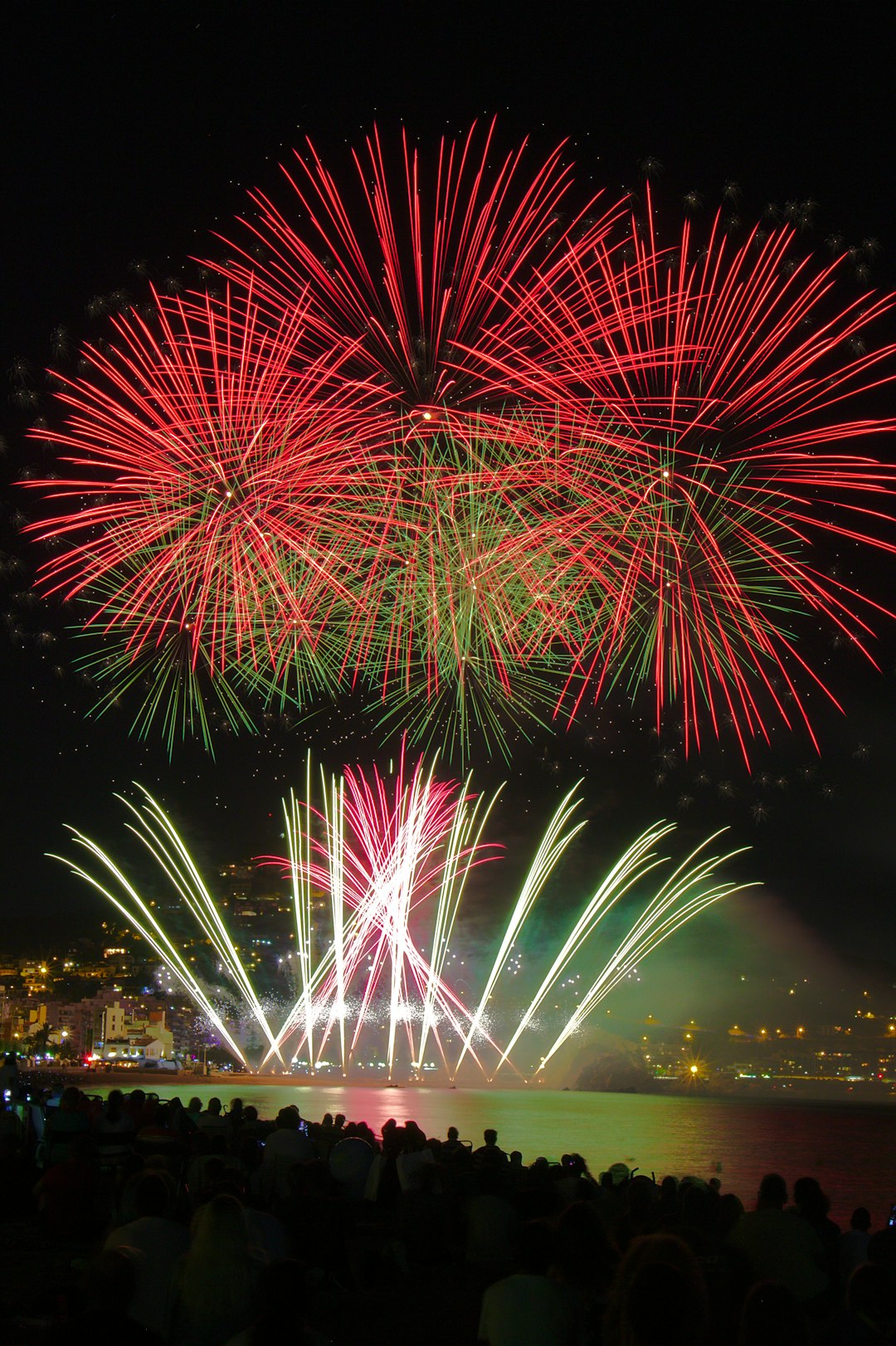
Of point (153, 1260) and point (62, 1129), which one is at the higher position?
point (62, 1129)

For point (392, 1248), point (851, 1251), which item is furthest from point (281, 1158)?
point (851, 1251)

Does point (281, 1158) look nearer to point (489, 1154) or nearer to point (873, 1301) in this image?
point (489, 1154)

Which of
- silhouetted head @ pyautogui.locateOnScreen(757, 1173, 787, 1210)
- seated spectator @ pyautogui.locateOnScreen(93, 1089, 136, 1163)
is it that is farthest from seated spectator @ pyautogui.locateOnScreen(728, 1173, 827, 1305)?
seated spectator @ pyautogui.locateOnScreen(93, 1089, 136, 1163)

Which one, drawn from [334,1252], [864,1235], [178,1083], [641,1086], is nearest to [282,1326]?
[334,1252]

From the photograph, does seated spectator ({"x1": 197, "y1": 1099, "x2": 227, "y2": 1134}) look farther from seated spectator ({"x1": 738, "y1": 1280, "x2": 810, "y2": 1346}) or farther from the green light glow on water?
the green light glow on water

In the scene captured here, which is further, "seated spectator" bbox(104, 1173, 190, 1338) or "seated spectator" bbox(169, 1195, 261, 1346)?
"seated spectator" bbox(104, 1173, 190, 1338)

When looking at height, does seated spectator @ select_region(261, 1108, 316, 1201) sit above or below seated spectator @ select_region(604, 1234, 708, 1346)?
below

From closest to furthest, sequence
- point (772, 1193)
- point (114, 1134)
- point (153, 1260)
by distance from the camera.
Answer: point (153, 1260)
point (772, 1193)
point (114, 1134)

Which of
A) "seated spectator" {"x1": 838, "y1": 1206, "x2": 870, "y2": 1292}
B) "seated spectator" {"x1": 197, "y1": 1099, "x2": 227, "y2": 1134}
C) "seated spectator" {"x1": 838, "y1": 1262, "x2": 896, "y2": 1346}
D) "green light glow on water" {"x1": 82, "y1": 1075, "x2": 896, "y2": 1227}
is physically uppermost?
"seated spectator" {"x1": 197, "y1": 1099, "x2": 227, "y2": 1134}

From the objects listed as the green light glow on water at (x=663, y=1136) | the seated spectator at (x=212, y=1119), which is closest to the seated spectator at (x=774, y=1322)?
the seated spectator at (x=212, y=1119)
